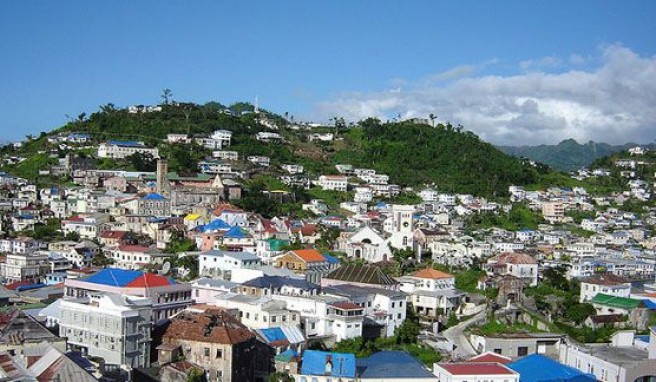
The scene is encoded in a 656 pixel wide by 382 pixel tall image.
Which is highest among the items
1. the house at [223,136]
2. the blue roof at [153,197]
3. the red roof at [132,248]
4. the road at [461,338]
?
the house at [223,136]

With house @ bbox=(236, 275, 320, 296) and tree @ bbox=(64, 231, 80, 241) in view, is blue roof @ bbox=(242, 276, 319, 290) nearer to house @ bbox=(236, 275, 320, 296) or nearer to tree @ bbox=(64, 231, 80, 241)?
house @ bbox=(236, 275, 320, 296)

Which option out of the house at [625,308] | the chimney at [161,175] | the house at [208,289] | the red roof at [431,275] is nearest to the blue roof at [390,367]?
the house at [208,289]

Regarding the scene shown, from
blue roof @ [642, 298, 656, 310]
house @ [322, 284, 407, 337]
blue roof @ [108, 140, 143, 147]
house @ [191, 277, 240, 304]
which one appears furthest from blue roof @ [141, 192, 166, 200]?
blue roof @ [642, 298, 656, 310]

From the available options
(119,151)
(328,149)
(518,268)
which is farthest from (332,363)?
(328,149)

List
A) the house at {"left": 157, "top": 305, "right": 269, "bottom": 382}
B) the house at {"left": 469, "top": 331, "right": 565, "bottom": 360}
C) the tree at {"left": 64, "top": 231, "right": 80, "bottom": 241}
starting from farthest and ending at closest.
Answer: the tree at {"left": 64, "top": 231, "right": 80, "bottom": 241}, the house at {"left": 469, "top": 331, "right": 565, "bottom": 360}, the house at {"left": 157, "top": 305, "right": 269, "bottom": 382}

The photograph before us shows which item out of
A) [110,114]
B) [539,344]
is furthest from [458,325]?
[110,114]

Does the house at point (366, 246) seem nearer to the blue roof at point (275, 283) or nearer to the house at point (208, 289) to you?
the blue roof at point (275, 283)
